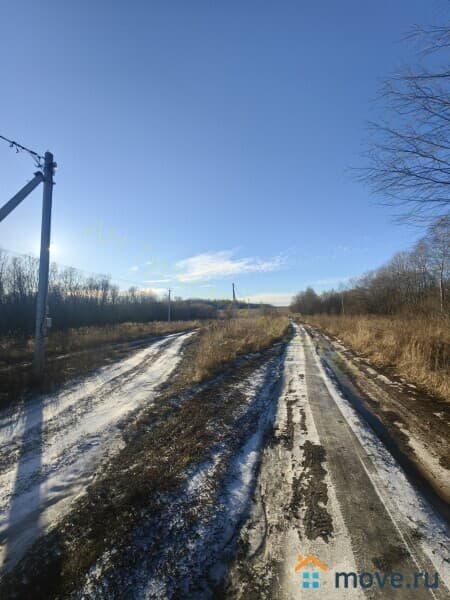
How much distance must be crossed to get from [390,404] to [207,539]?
4563 millimetres

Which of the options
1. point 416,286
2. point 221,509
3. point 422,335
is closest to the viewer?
point 221,509

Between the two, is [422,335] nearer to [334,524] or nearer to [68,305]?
[334,524]

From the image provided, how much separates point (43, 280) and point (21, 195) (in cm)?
211

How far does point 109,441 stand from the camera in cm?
330

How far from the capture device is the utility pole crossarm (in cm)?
552

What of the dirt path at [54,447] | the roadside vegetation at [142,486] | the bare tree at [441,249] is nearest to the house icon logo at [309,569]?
the roadside vegetation at [142,486]

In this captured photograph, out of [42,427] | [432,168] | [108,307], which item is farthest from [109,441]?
[108,307]

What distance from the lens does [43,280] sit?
19.9 ft

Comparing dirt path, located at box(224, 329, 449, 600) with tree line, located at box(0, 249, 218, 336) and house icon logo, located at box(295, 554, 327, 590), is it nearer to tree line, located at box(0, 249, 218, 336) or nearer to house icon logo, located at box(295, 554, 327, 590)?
house icon logo, located at box(295, 554, 327, 590)

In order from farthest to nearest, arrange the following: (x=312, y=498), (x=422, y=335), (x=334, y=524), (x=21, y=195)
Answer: (x=422, y=335) → (x=21, y=195) → (x=312, y=498) → (x=334, y=524)

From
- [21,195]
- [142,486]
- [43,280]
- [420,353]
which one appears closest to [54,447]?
[142,486]

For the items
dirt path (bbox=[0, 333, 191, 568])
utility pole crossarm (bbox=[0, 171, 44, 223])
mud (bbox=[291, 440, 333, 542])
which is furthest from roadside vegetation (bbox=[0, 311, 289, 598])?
utility pole crossarm (bbox=[0, 171, 44, 223])

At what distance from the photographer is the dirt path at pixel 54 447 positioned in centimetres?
205

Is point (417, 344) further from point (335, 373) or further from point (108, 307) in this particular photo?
point (108, 307)
